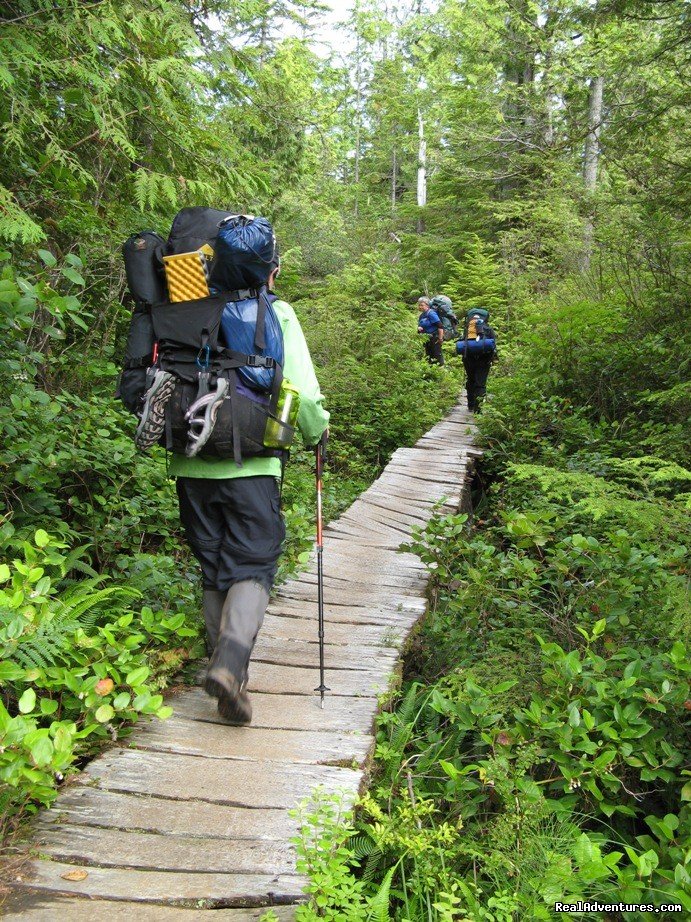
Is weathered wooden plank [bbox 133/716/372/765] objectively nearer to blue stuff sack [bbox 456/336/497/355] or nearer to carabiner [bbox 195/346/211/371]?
carabiner [bbox 195/346/211/371]

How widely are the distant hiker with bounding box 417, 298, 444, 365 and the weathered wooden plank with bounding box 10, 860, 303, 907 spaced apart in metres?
12.7

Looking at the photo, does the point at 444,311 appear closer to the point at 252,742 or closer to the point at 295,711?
the point at 295,711

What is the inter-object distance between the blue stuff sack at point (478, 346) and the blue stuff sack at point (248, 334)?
785 centimetres

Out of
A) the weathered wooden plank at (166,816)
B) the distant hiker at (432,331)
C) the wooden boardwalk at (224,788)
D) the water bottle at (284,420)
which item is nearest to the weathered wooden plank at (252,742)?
the wooden boardwalk at (224,788)

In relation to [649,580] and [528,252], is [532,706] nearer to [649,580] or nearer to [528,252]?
[649,580]

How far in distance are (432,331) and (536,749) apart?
12274 millimetres

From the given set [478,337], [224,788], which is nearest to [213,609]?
[224,788]

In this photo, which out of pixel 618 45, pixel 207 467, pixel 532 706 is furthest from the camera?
pixel 618 45

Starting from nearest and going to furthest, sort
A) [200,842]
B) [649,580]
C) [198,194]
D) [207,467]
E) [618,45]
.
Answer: [200,842] < [207,467] < [649,580] < [198,194] < [618,45]

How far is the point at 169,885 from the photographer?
2250 mm

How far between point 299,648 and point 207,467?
5.01ft

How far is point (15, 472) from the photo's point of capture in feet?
13.5

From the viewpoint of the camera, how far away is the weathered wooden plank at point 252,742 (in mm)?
3066

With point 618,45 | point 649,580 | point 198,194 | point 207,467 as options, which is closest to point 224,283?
point 207,467
